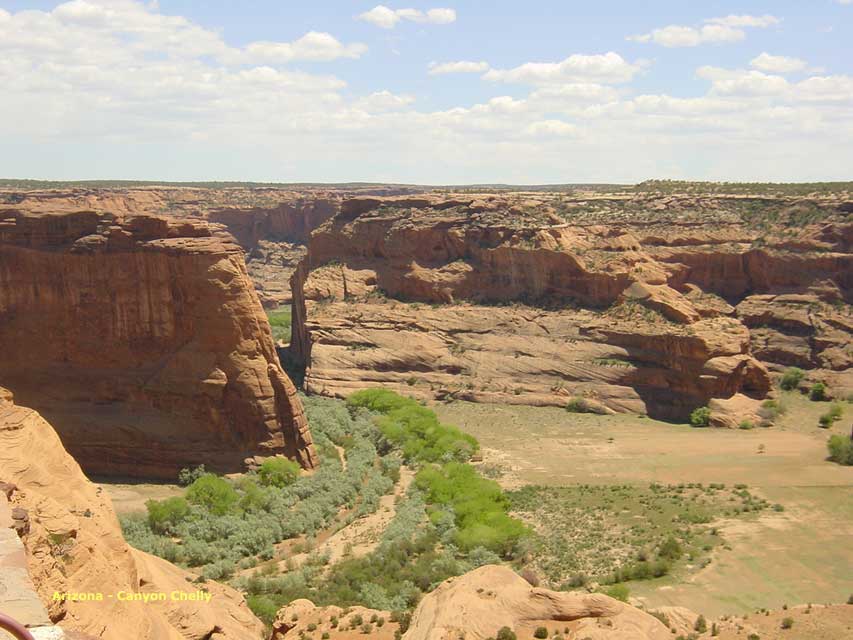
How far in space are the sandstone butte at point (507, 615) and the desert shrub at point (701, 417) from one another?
32.0 meters

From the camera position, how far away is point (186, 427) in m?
34.2

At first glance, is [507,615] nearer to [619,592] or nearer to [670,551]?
[619,592]

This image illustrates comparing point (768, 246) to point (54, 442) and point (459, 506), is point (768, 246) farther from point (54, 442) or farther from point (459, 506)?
point (54, 442)

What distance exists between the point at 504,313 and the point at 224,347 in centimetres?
2884

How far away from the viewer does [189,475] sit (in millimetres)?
33000

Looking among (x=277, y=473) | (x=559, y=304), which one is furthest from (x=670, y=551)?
(x=559, y=304)

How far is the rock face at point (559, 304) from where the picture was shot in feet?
171

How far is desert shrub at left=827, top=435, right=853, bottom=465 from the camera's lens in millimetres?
40250

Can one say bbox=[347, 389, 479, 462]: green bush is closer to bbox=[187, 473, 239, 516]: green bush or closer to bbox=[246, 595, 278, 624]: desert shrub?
bbox=[187, 473, 239, 516]: green bush

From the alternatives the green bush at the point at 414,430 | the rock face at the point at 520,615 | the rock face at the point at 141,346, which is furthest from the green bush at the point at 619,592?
the green bush at the point at 414,430

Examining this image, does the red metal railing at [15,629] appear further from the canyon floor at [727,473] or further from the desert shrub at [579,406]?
the desert shrub at [579,406]

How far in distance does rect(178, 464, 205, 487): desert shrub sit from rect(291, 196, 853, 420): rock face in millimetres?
21045

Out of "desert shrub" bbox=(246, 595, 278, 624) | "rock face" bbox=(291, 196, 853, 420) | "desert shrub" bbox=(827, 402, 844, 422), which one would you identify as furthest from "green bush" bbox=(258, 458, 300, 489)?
"desert shrub" bbox=(827, 402, 844, 422)

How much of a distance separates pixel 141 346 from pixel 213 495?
311 inches
